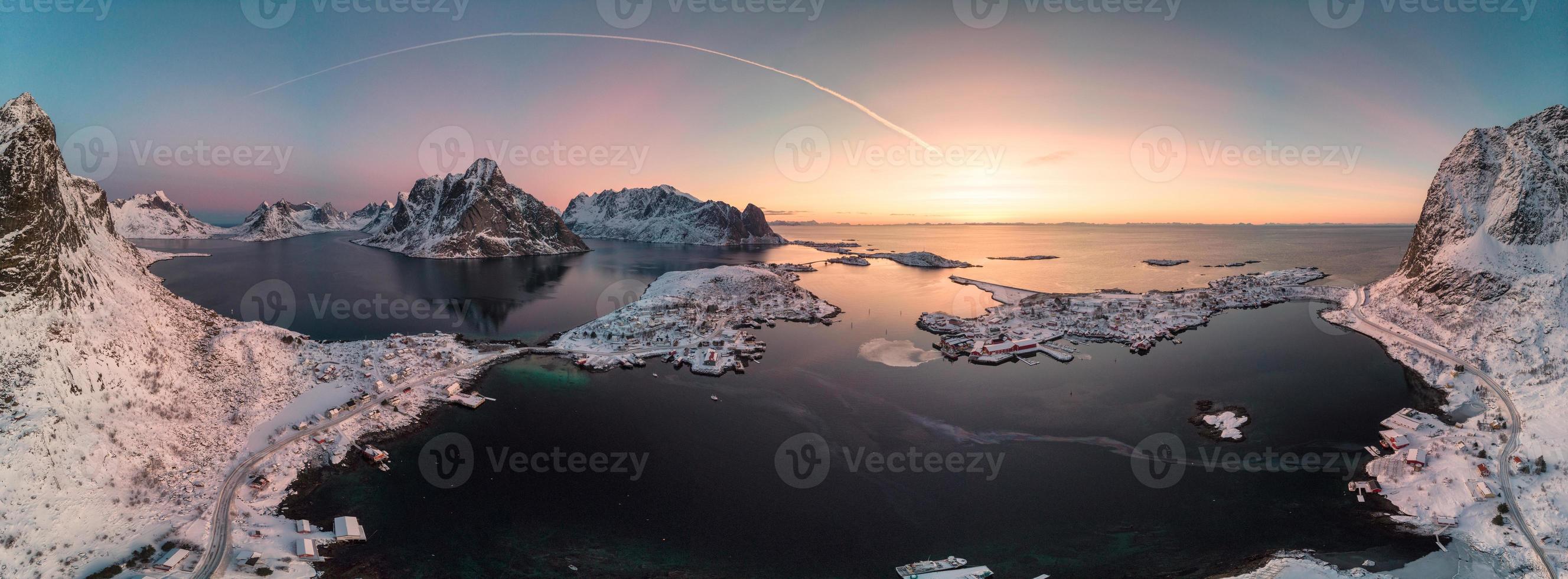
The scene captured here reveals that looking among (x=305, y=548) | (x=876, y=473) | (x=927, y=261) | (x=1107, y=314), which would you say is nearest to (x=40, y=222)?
(x=305, y=548)

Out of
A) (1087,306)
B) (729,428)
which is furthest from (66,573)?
(1087,306)

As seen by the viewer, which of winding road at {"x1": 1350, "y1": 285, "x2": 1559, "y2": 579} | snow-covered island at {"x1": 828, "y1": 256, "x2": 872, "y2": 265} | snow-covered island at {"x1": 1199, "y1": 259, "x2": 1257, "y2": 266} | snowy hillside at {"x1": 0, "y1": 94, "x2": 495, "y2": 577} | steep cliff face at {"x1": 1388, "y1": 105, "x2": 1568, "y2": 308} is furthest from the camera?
snow-covered island at {"x1": 828, "y1": 256, "x2": 872, "y2": 265}

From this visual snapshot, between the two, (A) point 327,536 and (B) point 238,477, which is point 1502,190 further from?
(B) point 238,477

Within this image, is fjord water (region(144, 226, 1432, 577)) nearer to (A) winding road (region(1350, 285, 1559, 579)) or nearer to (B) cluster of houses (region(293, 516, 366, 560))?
(B) cluster of houses (region(293, 516, 366, 560))

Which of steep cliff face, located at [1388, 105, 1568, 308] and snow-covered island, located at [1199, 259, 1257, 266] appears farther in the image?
snow-covered island, located at [1199, 259, 1257, 266]

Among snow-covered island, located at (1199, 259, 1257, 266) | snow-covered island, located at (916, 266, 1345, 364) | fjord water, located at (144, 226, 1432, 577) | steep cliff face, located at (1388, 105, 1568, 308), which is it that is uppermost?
steep cliff face, located at (1388, 105, 1568, 308)

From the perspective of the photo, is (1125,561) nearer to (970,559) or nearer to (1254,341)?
(970,559)

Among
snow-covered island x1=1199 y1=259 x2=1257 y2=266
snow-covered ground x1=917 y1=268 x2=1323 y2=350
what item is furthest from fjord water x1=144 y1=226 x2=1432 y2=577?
snow-covered island x1=1199 y1=259 x2=1257 y2=266
